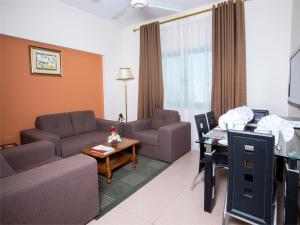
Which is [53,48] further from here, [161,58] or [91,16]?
[161,58]

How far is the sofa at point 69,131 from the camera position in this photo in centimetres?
252

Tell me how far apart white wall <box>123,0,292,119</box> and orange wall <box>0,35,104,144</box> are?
3.06m

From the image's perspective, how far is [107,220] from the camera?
5.48ft

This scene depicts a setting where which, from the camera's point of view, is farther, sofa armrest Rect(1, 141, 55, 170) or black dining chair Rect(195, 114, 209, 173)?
black dining chair Rect(195, 114, 209, 173)

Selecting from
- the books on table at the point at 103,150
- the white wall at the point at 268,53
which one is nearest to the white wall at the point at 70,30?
the books on table at the point at 103,150

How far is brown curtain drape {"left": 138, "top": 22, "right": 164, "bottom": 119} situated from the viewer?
3.80 m

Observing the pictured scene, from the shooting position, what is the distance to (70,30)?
3262 millimetres

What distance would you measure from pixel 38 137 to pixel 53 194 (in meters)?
1.45

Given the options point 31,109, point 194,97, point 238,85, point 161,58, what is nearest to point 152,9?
point 161,58

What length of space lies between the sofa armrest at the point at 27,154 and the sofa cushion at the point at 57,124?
0.81 metres

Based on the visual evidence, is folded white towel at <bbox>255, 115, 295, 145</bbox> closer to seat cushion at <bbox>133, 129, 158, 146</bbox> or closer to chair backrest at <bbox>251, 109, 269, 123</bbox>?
chair backrest at <bbox>251, 109, 269, 123</bbox>

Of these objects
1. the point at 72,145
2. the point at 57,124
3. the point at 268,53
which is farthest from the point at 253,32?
the point at 57,124

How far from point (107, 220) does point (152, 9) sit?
3.50 meters

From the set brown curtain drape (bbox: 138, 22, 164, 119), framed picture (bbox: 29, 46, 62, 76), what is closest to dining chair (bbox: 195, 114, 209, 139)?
brown curtain drape (bbox: 138, 22, 164, 119)
